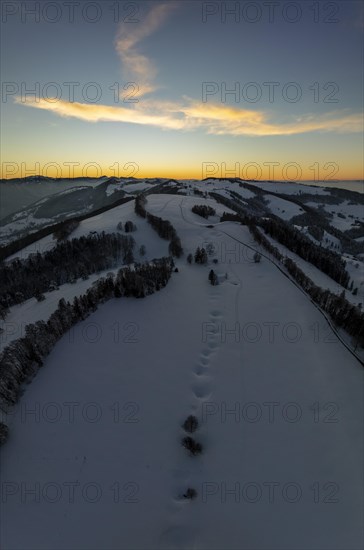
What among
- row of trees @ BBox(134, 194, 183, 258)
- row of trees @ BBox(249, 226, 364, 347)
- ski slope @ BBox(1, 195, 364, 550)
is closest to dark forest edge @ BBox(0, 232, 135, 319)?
row of trees @ BBox(134, 194, 183, 258)

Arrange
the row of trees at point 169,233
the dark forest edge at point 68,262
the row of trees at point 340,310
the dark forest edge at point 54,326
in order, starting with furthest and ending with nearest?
the dark forest edge at point 68,262, the row of trees at point 169,233, the row of trees at point 340,310, the dark forest edge at point 54,326

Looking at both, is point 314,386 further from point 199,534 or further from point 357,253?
point 357,253

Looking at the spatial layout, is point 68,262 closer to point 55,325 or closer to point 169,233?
point 169,233

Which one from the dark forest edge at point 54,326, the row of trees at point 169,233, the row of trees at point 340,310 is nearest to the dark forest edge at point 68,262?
the row of trees at point 169,233

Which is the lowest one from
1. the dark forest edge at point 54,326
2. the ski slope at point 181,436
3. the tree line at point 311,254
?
the ski slope at point 181,436

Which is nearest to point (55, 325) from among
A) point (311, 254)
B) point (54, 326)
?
point (54, 326)

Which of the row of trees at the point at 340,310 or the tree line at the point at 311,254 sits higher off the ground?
the tree line at the point at 311,254

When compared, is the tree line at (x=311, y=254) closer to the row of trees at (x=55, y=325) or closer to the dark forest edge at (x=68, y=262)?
the row of trees at (x=55, y=325)

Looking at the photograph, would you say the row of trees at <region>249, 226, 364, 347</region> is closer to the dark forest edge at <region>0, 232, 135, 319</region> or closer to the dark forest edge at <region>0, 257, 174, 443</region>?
the dark forest edge at <region>0, 257, 174, 443</region>
